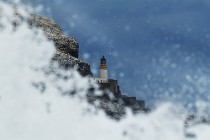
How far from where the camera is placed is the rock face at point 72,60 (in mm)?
29906

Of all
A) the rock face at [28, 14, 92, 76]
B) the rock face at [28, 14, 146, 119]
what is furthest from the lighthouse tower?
the rock face at [28, 14, 92, 76]

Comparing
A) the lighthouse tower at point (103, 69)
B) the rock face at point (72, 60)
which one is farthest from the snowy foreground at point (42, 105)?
the lighthouse tower at point (103, 69)

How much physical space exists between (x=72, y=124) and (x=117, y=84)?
13.1 m

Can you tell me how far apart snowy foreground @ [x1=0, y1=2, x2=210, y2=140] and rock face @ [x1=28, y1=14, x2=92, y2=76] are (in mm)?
522

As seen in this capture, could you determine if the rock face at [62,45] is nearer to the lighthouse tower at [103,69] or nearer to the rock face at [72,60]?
the rock face at [72,60]

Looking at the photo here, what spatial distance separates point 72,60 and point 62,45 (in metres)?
1.93

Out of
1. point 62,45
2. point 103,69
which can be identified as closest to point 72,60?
point 62,45

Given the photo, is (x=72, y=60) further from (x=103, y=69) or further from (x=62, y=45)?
(x=103, y=69)

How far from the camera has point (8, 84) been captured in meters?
28.2

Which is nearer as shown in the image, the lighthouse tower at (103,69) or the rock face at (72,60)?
the rock face at (72,60)

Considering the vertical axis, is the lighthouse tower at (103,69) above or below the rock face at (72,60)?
above

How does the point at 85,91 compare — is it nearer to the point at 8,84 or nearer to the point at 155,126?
the point at 8,84

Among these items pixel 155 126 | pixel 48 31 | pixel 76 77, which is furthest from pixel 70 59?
pixel 155 126

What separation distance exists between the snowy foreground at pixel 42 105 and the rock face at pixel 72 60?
19.2 inches
